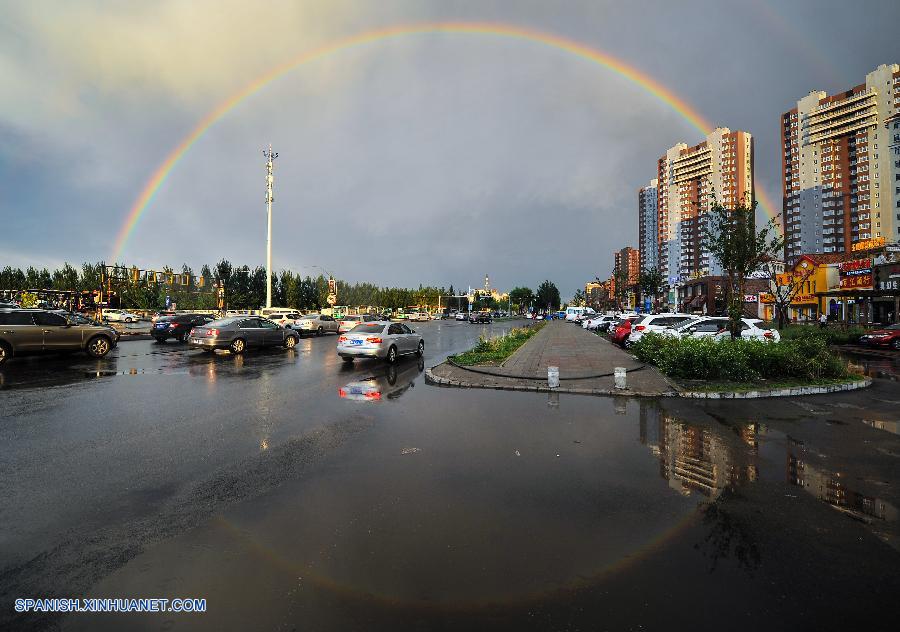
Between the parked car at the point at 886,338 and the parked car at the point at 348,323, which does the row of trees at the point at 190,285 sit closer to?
the parked car at the point at 348,323

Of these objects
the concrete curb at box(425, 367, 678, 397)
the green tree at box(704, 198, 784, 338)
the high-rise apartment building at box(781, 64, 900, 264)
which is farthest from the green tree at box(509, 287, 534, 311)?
the concrete curb at box(425, 367, 678, 397)

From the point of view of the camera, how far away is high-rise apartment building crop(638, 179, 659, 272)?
155 metres

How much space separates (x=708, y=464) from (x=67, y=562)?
6.62m

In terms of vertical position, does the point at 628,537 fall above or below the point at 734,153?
below

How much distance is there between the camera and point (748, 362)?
1227cm

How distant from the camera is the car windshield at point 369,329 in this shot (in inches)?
669

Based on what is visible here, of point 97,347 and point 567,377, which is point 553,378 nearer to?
point 567,377

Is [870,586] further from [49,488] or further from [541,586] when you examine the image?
[49,488]

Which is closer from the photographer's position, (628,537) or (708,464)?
(628,537)

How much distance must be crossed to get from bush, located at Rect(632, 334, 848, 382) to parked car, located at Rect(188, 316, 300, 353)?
17.3 m

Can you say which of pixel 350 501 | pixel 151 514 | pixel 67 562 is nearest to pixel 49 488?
pixel 151 514

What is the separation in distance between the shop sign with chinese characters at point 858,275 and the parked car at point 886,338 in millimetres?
20794

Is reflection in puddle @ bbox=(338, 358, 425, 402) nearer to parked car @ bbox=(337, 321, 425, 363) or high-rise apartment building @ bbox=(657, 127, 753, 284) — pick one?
parked car @ bbox=(337, 321, 425, 363)

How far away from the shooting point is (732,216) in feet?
69.5
